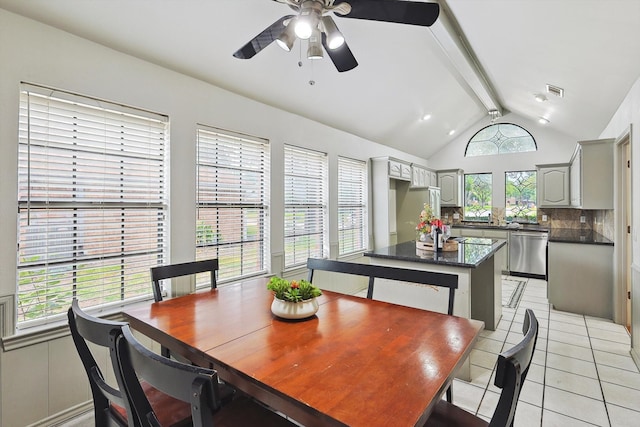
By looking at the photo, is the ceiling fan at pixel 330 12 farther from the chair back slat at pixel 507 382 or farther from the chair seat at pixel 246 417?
the chair seat at pixel 246 417

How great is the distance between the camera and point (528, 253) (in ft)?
19.3

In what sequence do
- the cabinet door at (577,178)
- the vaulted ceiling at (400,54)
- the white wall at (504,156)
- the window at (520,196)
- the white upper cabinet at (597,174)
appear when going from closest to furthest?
the vaulted ceiling at (400,54) → the white upper cabinet at (597,174) → the cabinet door at (577,178) → the white wall at (504,156) → the window at (520,196)

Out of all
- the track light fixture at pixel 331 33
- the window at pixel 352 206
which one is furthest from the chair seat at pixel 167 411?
the window at pixel 352 206

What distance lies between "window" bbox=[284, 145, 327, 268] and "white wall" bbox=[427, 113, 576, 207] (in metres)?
4.48

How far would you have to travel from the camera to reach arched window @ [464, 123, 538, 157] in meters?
6.70

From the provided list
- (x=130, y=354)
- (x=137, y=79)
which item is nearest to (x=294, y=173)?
(x=137, y=79)

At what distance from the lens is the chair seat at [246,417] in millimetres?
1261

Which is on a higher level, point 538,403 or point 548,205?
point 548,205

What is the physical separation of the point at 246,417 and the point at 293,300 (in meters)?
0.53

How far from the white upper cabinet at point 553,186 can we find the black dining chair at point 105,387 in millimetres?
6764

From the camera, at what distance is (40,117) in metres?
2.03

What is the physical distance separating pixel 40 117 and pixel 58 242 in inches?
32.8

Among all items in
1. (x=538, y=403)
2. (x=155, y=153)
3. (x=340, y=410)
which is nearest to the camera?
(x=340, y=410)

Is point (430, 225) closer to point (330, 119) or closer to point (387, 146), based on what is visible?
point (330, 119)
